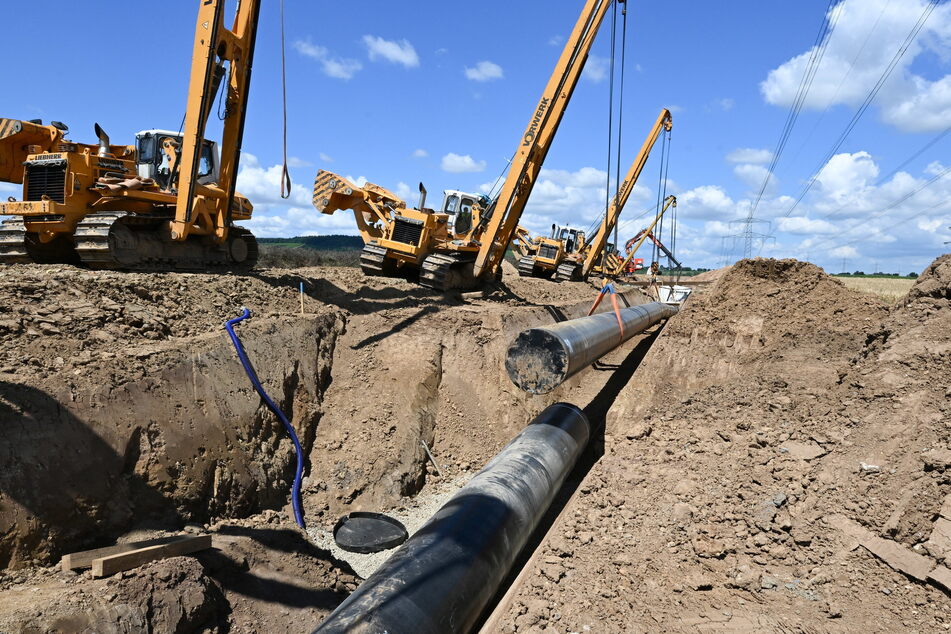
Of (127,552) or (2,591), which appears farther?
(127,552)

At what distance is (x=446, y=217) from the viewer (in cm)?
1695

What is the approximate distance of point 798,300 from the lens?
8781 millimetres

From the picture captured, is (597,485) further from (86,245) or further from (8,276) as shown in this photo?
(86,245)

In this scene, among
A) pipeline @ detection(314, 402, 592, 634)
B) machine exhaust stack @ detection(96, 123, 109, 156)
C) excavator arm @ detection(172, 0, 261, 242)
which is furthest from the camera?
machine exhaust stack @ detection(96, 123, 109, 156)

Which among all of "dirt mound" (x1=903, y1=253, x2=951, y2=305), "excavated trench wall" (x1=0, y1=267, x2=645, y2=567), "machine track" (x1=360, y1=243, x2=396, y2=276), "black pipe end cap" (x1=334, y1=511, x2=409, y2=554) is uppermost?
"dirt mound" (x1=903, y1=253, x2=951, y2=305)

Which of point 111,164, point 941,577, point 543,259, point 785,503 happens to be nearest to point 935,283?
point 785,503

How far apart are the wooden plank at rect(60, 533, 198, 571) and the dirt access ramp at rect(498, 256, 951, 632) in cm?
339

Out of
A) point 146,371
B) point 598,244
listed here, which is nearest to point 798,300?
point 146,371

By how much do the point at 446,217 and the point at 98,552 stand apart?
513 inches

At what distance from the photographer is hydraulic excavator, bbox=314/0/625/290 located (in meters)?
14.1

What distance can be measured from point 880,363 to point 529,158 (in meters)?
10.3

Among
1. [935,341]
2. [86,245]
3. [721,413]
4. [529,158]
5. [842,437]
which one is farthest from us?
[529,158]

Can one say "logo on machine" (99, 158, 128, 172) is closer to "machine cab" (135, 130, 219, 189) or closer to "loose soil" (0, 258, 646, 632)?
"machine cab" (135, 130, 219, 189)

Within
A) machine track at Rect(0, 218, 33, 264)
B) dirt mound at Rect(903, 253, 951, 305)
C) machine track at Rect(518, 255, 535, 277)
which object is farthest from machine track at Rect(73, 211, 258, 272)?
machine track at Rect(518, 255, 535, 277)
